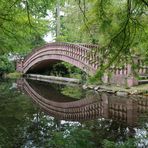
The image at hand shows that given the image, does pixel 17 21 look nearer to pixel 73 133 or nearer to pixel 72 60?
pixel 73 133

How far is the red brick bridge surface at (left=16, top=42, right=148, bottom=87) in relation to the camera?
16031 mm

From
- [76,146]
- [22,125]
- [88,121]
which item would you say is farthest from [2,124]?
[76,146]

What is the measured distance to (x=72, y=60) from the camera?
72.3 feet

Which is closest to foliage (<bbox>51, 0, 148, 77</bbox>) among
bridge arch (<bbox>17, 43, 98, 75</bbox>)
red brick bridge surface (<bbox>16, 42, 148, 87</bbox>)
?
red brick bridge surface (<bbox>16, 42, 148, 87</bbox>)

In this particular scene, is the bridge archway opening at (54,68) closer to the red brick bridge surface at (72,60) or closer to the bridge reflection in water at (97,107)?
the red brick bridge surface at (72,60)

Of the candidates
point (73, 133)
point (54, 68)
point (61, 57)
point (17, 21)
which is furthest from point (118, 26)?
point (54, 68)

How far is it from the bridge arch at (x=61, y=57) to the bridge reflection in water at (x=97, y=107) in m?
2.32

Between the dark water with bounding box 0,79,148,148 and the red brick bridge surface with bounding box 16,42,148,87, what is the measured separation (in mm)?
1391

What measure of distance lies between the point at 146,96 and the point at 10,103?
537cm

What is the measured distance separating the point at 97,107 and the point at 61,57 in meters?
11.6

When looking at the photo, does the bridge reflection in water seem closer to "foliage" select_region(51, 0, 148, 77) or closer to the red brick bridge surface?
the red brick bridge surface

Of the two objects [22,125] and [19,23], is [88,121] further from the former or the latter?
[19,23]

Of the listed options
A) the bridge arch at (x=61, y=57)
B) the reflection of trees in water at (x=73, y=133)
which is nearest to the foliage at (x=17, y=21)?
the reflection of trees in water at (x=73, y=133)

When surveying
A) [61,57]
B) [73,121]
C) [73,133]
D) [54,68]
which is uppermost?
[61,57]
